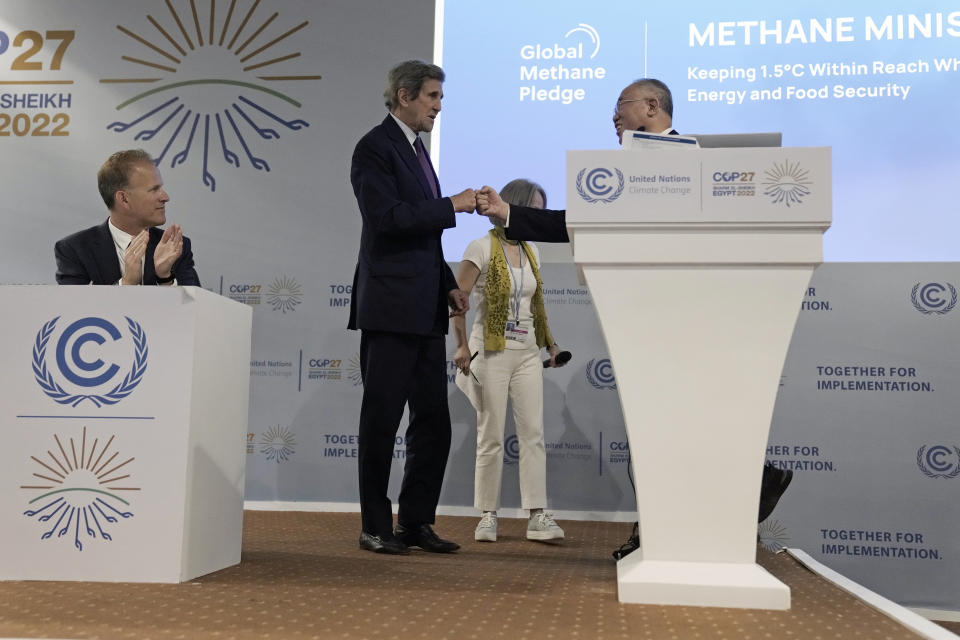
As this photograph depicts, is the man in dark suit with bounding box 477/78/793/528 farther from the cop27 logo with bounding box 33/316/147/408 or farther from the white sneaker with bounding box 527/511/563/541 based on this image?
the cop27 logo with bounding box 33/316/147/408

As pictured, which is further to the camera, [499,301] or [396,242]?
[499,301]

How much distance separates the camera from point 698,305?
6.30 ft

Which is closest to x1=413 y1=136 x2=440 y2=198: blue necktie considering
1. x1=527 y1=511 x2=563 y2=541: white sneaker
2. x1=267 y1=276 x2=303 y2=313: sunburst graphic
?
x1=527 y1=511 x2=563 y2=541: white sneaker

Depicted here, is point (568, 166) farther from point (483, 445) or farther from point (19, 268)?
point (19, 268)

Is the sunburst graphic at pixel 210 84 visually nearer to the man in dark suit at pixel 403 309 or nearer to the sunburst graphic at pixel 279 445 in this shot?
the sunburst graphic at pixel 279 445

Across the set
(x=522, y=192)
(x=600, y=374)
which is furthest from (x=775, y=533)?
(x=522, y=192)

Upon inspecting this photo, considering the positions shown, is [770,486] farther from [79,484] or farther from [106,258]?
[106,258]

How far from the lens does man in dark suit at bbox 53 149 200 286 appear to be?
92.2 inches

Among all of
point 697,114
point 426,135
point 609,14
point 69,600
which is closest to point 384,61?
point 426,135

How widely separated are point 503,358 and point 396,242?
3.20 ft

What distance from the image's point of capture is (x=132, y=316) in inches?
82.3

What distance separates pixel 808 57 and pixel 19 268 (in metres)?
4.36

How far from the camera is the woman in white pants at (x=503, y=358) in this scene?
11.7 feet

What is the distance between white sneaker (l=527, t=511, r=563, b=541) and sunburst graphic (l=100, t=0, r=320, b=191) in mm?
2513
